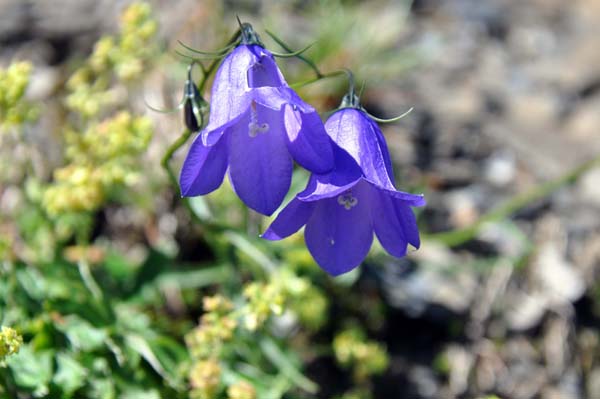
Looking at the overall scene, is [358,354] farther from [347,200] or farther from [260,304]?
[347,200]

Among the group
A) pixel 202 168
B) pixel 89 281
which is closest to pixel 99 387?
pixel 89 281

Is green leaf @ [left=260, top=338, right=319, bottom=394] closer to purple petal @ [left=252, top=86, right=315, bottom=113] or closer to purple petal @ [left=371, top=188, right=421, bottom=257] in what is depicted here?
purple petal @ [left=371, top=188, right=421, bottom=257]

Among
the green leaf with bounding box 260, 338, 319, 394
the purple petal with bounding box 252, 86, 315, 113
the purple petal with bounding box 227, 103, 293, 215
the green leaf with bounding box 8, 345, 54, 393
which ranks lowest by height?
the green leaf with bounding box 260, 338, 319, 394

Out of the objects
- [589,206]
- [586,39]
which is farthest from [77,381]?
[586,39]

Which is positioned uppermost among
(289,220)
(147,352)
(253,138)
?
(253,138)

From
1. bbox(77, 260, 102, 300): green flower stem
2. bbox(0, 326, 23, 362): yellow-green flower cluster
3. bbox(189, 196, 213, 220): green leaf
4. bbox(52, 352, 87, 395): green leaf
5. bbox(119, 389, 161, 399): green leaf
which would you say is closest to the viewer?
bbox(0, 326, 23, 362): yellow-green flower cluster

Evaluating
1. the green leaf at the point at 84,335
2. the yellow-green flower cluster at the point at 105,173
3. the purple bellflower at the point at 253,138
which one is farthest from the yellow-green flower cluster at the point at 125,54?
the purple bellflower at the point at 253,138

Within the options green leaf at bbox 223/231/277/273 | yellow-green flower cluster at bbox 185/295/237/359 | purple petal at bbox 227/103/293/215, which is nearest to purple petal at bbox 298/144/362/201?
purple petal at bbox 227/103/293/215
